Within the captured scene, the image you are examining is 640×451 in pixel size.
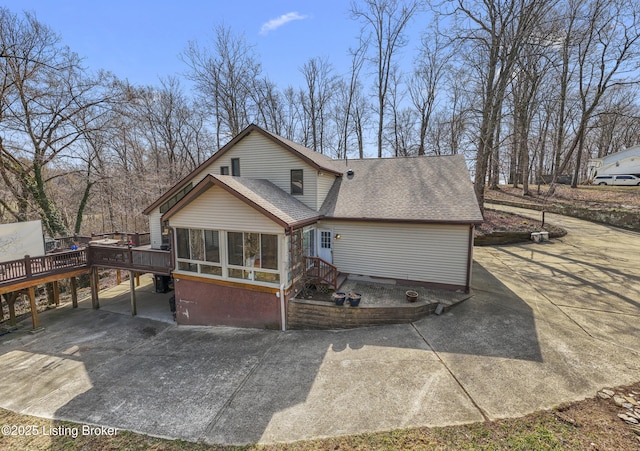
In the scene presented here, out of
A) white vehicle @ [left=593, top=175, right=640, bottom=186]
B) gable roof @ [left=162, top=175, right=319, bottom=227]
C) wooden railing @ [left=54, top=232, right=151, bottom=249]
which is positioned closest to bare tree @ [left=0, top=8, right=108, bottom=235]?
wooden railing @ [left=54, top=232, right=151, bottom=249]

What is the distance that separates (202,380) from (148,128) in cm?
2688

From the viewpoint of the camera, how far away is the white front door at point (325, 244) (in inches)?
455

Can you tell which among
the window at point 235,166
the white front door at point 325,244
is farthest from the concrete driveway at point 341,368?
the window at point 235,166

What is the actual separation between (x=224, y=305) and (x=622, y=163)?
4110 centimetres

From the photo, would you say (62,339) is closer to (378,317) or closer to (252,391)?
(252,391)

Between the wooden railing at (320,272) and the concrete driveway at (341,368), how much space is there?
6.29 ft

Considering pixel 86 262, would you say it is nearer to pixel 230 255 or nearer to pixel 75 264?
pixel 75 264

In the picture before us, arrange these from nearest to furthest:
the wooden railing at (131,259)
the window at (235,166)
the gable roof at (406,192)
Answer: the gable roof at (406,192) → the wooden railing at (131,259) → the window at (235,166)

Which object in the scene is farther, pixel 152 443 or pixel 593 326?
pixel 593 326

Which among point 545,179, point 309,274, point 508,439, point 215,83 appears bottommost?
point 508,439

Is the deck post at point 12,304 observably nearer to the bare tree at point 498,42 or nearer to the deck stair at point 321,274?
→ the deck stair at point 321,274

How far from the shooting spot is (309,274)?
33.7 ft

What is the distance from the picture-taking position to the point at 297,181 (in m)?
12.0

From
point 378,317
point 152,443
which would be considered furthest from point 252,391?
point 378,317
